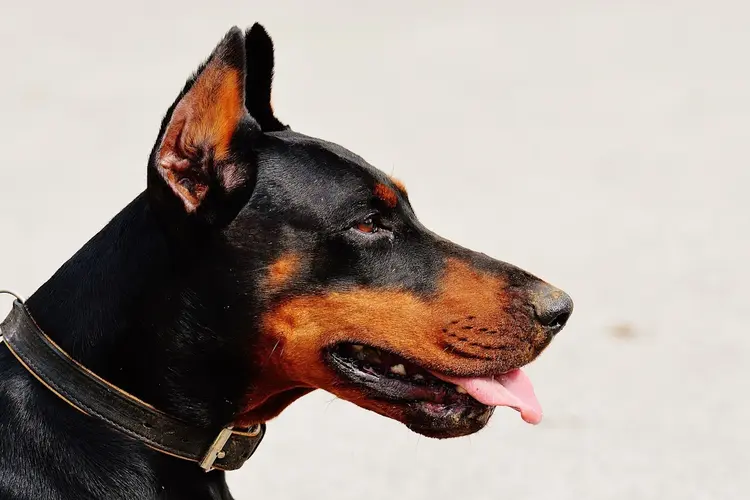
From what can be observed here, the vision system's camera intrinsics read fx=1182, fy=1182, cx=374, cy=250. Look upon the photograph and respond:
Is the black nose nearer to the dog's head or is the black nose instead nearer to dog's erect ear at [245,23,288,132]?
the dog's head

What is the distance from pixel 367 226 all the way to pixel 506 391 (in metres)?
0.61

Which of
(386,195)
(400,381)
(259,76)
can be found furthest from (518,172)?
(400,381)

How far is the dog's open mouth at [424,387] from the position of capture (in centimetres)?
320

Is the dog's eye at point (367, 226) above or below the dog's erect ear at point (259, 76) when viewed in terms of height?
below

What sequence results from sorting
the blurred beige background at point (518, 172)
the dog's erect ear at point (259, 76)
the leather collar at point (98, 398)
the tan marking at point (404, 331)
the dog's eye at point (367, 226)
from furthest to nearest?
the blurred beige background at point (518, 172), the dog's erect ear at point (259, 76), the dog's eye at point (367, 226), the tan marking at point (404, 331), the leather collar at point (98, 398)

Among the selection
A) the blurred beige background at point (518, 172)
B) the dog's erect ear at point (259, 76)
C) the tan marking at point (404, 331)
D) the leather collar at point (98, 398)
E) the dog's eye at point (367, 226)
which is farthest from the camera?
the blurred beige background at point (518, 172)

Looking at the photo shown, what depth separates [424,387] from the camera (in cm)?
327

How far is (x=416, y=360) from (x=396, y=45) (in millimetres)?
8879

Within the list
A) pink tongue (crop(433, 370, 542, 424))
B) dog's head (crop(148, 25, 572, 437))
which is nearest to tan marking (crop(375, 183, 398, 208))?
dog's head (crop(148, 25, 572, 437))

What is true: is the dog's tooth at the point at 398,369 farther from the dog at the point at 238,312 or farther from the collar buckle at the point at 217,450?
the collar buckle at the point at 217,450

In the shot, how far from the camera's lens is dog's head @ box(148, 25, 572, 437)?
3.09m

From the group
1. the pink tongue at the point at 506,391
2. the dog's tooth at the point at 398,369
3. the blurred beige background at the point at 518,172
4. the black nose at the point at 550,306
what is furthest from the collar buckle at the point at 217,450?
the blurred beige background at the point at 518,172

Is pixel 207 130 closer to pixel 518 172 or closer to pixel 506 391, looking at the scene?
pixel 506 391

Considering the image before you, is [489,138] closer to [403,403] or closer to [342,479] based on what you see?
[342,479]
